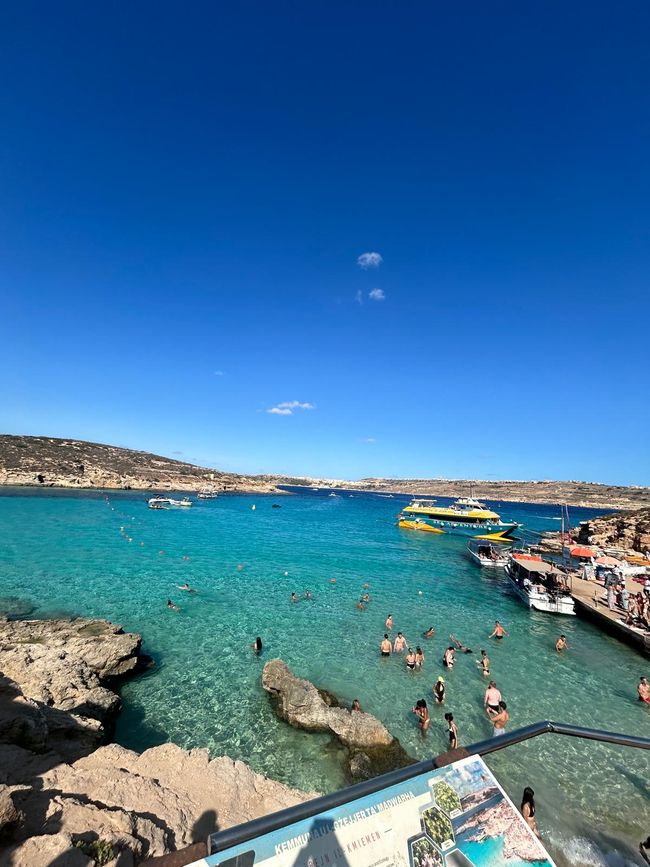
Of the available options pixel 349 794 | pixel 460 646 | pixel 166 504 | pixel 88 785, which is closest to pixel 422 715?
pixel 460 646

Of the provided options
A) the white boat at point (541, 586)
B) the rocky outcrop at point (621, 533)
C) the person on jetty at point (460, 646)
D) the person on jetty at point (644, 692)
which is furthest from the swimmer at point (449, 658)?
the rocky outcrop at point (621, 533)

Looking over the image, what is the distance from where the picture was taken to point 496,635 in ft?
66.6

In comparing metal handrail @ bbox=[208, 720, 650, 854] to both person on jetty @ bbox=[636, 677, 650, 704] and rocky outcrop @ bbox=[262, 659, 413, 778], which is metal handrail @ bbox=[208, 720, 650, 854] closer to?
rocky outcrop @ bbox=[262, 659, 413, 778]

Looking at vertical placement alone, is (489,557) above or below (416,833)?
below

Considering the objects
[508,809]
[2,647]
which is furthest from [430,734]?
[2,647]

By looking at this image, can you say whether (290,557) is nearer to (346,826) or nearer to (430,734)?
(430,734)

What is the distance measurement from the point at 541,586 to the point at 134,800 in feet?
88.7

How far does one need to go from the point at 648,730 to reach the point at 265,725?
1281 cm

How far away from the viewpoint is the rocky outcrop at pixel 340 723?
10.4 meters

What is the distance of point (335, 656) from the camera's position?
17.2 metres

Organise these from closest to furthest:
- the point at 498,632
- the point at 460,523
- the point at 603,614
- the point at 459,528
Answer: the point at 498,632, the point at 603,614, the point at 459,528, the point at 460,523

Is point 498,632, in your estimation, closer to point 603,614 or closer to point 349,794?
point 603,614

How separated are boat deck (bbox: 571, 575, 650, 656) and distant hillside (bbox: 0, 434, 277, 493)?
90225mm

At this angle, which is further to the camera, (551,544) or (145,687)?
(551,544)
